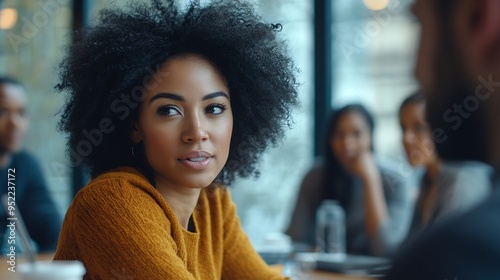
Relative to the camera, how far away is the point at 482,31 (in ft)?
1.69

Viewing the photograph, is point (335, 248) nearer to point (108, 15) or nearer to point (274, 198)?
point (274, 198)

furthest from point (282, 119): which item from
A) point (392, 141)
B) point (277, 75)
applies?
point (392, 141)

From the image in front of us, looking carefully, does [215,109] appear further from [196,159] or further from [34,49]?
[34,49]

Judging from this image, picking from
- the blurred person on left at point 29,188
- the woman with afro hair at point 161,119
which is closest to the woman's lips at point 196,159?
the woman with afro hair at point 161,119

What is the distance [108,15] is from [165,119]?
0.21 meters

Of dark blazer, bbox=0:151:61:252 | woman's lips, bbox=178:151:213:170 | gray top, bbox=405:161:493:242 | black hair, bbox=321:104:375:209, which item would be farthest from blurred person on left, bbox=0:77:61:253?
black hair, bbox=321:104:375:209

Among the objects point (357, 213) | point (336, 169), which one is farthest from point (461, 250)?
point (336, 169)

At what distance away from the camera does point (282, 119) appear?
1149 mm

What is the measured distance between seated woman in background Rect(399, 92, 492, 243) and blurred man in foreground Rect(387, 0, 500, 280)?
4.20ft

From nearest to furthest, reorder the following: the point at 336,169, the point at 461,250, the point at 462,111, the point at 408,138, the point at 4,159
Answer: the point at 461,250
the point at 462,111
the point at 4,159
the point at 408,138
the point at 336,169

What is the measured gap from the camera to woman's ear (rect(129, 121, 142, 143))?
98 cm

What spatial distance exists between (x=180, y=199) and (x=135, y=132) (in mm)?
118

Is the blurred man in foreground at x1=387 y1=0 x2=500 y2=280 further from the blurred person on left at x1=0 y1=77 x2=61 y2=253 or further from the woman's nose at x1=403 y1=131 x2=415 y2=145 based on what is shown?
the woman's nose at x1=403 y1=131 x2=415 y2=145

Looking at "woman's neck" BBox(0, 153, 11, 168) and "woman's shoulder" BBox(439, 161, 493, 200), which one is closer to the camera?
"woman's neck" BBox(0, 153, 11, 168)
